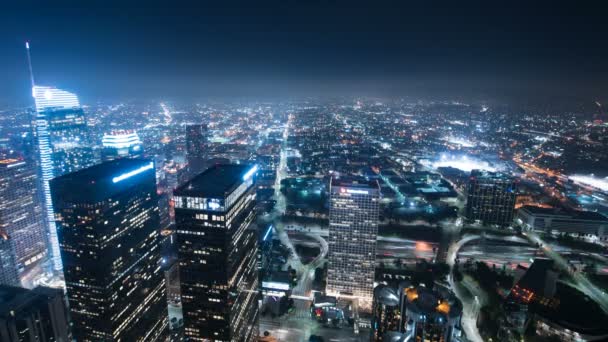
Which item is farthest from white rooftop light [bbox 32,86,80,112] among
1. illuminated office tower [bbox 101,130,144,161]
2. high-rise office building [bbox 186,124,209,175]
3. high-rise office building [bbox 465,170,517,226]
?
high-rise office building [bbox 465,170,517,226]

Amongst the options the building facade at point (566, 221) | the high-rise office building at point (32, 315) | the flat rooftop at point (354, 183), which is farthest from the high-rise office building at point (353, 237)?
the building facade at point (566, 221)

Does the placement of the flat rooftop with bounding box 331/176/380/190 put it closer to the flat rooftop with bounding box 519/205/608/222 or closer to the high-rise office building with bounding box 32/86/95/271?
the flat rooftop with bounding box 519/205/608/222

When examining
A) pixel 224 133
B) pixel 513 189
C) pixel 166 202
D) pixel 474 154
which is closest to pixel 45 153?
pixel 166 202

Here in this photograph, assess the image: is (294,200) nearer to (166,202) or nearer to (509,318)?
(166,202)

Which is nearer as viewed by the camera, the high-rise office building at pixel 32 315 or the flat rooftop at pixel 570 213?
Answer: the high-rise office building at pixel 32 315

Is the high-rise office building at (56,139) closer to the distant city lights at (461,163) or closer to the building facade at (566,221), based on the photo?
the building facade at (566,221)

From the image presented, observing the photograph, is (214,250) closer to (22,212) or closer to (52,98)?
(22,212)
